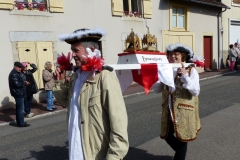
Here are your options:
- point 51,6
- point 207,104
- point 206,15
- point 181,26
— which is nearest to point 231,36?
point 206,15

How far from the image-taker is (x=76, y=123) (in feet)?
7.60

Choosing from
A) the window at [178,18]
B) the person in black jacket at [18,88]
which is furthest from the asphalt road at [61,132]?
the window at [178,18]

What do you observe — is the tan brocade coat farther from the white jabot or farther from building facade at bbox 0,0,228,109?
building facade at bbox 0,0,228,109

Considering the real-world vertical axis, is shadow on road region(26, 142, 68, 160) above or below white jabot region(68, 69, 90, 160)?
below

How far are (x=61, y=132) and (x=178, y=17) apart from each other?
1118cm

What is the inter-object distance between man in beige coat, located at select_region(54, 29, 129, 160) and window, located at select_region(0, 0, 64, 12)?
23.5ft

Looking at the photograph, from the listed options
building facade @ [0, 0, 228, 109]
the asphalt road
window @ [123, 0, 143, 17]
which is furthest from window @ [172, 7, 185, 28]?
the asphalt road

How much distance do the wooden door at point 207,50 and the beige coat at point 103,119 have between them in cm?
1574

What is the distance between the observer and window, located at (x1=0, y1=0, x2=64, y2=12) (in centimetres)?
845

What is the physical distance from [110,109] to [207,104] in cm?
621

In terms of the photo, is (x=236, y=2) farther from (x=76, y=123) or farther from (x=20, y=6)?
(x=76, y=123)

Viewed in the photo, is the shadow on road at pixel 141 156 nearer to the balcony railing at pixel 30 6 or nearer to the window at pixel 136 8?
the balcony railing at pixel 30 6

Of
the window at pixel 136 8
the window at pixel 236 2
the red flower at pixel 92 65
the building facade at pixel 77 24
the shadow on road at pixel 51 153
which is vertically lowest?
the shadow on road at pixel 51 153

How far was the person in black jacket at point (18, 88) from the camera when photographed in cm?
657
